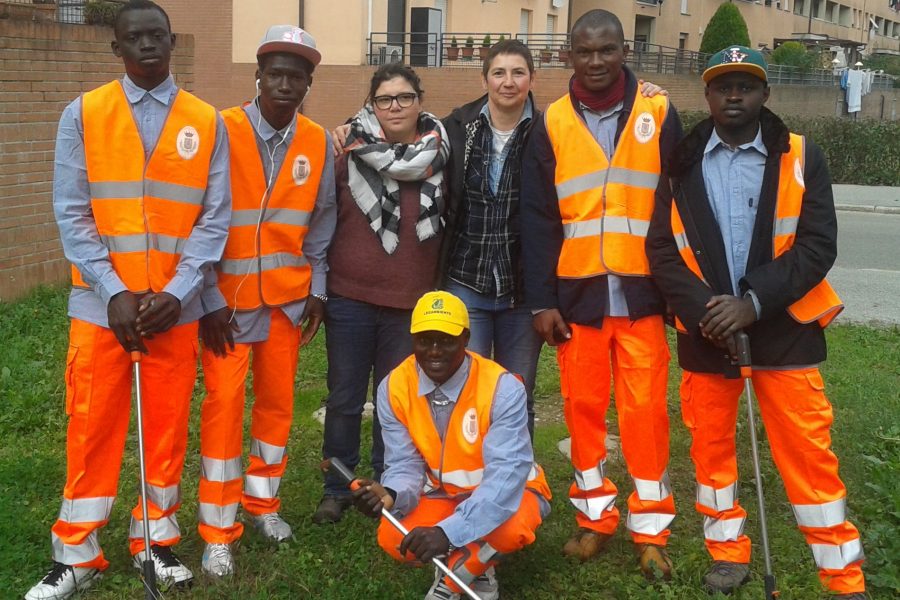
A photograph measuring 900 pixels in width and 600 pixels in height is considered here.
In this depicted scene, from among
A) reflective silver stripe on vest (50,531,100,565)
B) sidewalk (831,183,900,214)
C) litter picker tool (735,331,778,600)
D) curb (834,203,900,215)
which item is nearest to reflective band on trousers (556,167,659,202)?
litter picker tool (735,331,778,600)

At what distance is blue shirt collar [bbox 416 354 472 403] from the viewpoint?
167 inches

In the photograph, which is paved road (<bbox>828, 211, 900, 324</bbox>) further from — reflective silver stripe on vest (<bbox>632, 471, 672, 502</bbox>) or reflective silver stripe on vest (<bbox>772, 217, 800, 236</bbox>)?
reflective silver stripe on vest (<bbox>772, 217, 800, 236</bbox>)

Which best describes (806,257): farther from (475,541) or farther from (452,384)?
(475,541)

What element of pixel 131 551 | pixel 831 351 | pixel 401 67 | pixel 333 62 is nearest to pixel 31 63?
pixel 401 67

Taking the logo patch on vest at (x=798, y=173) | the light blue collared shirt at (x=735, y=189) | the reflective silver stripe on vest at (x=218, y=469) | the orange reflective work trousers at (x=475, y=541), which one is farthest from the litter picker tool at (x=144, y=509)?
the logo patch on vest at (x=798, y=173)

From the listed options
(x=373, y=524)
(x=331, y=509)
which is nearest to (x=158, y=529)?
(x=331, y=509)

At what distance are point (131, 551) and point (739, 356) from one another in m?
2.65

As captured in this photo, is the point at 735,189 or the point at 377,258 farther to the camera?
the point at 377,258

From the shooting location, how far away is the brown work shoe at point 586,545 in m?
4.59

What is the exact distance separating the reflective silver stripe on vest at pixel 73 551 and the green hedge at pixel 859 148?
1899 centimetres

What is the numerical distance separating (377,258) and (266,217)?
59cm

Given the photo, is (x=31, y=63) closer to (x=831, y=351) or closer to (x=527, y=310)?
(x=527, y=310)

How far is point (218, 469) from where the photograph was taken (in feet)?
14.5

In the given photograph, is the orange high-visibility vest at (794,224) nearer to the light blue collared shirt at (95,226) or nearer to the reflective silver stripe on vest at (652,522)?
the reflective silver stripe on vest at (652,522)
